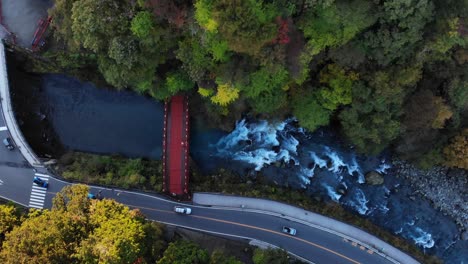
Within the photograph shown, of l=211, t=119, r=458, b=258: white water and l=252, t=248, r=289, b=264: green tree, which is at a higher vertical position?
l=211, t=119, r=458, b=258: white water

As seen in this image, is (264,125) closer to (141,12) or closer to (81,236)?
(141,12)

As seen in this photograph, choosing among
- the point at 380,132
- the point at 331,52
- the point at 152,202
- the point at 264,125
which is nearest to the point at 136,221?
the point at 152,202

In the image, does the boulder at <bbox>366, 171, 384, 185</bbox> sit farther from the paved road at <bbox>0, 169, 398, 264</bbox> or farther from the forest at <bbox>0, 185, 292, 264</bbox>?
the forest at <bbox>0, 185, 292, 264</bbox>

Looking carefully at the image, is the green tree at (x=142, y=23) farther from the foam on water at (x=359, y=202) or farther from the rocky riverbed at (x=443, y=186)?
the rocky riverbed at (x=443, y=186)

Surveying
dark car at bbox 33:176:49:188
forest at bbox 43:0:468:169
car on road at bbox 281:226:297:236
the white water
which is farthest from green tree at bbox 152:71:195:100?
car on road at bbox 281:226:297:236

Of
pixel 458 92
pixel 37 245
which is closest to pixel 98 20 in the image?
pixel 37 245

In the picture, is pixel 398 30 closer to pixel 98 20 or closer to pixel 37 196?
pixel 98 20

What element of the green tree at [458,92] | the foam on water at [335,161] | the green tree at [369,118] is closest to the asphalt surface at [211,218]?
the foam on water at [335,161]
